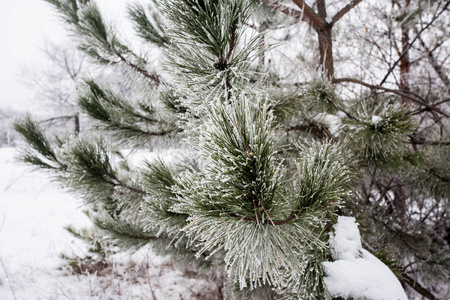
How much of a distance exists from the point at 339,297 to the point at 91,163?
1344 mm

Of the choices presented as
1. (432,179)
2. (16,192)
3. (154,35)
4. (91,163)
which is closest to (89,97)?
(91,163)

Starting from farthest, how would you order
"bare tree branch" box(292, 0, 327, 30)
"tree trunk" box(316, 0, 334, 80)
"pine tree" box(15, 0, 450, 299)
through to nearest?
"tree trunk" box(316, 0, 334, 80), "bare tree branch" box(292, 0, 327, 30), "pine tree" box(15, 0, 450, 299)

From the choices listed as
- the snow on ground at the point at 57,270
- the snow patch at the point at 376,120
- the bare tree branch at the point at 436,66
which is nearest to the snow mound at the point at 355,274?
the snow patch at the point at 376,120

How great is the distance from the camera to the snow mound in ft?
2.06

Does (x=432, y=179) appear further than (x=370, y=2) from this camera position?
No

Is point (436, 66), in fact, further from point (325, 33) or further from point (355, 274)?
point (355, 274)

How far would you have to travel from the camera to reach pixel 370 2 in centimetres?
292

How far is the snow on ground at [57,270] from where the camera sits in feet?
9.92

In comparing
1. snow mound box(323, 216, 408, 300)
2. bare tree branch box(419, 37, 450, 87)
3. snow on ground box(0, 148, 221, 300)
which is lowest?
snow on ground box(0, 148, 221, 300)

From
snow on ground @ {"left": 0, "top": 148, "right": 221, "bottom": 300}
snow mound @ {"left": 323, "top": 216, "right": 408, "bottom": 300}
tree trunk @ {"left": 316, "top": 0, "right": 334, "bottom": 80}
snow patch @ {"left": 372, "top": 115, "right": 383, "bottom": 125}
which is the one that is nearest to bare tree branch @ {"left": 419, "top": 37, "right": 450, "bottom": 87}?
A: tree trunk @ {"left": 316, "top": 0, "right": 334, "bottom": 80}

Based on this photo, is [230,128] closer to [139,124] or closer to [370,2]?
[139,124]

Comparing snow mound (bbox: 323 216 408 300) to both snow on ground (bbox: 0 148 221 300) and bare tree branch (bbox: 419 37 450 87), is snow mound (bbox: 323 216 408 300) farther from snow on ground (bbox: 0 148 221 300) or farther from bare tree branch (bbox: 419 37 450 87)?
bare tree branch (bbox: 419 37 450 87)

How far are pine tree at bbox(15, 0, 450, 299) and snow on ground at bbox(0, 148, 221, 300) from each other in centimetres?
46

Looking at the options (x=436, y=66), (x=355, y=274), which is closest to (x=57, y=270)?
(x=355, y=274)
